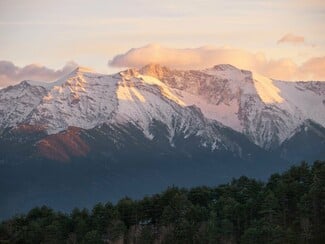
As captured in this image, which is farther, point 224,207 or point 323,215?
point 224,207

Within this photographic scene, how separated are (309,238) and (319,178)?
1932 cm

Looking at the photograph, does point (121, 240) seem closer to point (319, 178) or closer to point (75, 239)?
point (75, 239)

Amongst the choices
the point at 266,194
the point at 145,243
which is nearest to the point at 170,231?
the point at 145,243

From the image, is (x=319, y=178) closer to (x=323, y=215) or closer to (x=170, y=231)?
(x=323, y=215)

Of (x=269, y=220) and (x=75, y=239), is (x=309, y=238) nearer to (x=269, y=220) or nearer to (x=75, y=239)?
(x=269, y=220)

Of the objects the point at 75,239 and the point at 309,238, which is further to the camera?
the point at 75,239

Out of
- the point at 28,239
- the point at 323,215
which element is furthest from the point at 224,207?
the point at 28,239

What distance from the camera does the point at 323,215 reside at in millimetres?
184625

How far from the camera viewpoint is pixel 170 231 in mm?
Result: 194375

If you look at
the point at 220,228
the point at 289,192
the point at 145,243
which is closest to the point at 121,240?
the point at 145,243

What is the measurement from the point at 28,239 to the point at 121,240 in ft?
52.4

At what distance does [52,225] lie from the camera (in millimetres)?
199500

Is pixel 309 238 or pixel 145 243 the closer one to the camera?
pixel 309 238

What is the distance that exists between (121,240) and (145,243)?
5.94 meters
